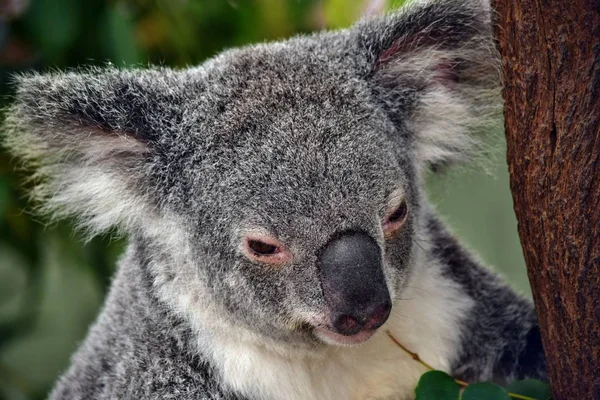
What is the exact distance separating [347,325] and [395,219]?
1.08 feet

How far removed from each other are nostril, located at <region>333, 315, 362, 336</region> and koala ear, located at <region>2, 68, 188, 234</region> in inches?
28.0

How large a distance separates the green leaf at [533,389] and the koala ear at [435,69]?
0.72 meters

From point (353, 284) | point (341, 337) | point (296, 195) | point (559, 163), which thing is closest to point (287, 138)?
point (296, 195)

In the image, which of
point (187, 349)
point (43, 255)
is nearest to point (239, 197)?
point (187, 349)

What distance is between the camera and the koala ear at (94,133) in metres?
2.31

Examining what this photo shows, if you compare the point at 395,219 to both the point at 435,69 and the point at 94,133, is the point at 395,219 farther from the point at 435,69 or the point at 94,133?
the point at 94,133

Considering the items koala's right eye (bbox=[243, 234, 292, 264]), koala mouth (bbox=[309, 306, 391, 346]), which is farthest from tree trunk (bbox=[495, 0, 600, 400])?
koala's right eye (bbox=[243, 234, 292, 264])

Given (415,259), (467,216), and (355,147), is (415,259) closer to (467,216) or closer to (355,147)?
(355,147)

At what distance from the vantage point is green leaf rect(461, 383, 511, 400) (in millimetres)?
2086

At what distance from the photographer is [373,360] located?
2611mm

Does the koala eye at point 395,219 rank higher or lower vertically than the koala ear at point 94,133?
lower

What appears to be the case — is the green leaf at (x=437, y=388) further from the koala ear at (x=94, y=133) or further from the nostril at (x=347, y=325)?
the koala ear at (x=94, y=133)

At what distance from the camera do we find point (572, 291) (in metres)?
1.92

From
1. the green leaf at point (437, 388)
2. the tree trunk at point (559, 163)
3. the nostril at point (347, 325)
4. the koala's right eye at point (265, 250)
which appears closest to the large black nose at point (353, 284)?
the nostril at point (347, 325)
